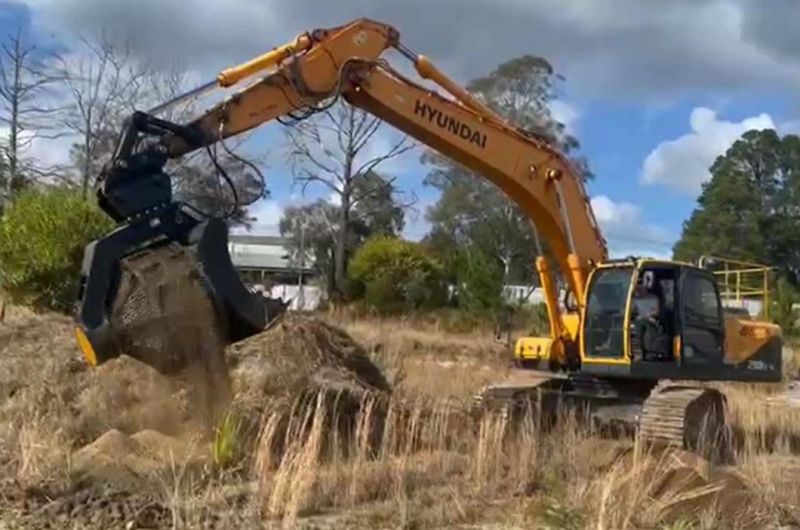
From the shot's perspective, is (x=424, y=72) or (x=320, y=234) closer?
(x=424, y=72)

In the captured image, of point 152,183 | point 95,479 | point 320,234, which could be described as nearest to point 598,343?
point 152,183

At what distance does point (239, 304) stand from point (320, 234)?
2023 inches

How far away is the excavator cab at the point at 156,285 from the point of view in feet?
32.7

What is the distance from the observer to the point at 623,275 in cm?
1424

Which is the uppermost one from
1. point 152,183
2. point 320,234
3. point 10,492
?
point 320,234

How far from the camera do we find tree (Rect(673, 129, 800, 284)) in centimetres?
6894

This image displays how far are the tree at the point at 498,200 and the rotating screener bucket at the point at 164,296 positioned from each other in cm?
4059

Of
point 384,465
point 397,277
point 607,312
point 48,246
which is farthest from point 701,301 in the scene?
point 397,277

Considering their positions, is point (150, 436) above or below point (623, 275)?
below

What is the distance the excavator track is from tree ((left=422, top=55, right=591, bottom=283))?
121 feet

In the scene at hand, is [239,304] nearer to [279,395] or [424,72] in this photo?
[279,395]

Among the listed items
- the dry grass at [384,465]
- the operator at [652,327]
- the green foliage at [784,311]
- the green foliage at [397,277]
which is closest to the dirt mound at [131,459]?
the dry grass at [384,465]

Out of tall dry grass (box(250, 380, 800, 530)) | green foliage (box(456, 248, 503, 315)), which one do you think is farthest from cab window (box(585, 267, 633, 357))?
green foliage (box(456, 248, 503, 315))

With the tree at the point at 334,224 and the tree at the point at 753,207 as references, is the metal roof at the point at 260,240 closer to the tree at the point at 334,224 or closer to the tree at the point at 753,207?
the tree at the point at 334,224
